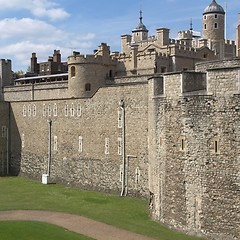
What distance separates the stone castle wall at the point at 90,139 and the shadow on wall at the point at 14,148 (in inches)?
9.7

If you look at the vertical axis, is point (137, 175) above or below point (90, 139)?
below

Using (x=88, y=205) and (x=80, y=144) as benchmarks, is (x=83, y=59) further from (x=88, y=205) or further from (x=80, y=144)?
(x=88, y=205)

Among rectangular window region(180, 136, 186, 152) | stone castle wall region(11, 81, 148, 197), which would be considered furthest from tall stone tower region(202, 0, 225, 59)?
rectangular window region(180, 136, 186, 152)

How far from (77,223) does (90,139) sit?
41.6ft

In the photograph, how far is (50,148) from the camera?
4178 cm

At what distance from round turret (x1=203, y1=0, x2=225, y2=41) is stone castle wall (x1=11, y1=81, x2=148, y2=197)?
3227cm

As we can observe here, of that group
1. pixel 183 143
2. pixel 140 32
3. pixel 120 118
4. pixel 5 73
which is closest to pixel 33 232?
pixel 183 143

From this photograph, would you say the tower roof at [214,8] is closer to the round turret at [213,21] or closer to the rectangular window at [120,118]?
the round turret at [213,21]

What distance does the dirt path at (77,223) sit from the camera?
2258 cm

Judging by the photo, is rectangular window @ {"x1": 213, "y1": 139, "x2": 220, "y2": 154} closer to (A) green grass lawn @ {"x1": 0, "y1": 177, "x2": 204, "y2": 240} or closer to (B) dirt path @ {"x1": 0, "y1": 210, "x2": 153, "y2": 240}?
(A) green grass lawn @ {"x1": 0, "y1": 177, "x2": 204, "y2": 240}

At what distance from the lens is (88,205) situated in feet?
99.8

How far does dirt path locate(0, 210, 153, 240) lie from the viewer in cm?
2258

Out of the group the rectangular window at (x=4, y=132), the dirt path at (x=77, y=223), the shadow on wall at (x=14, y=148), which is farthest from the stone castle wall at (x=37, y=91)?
the dirt path at (x=77, y=223)

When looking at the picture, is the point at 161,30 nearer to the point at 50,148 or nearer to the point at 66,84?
the point at 66,84
